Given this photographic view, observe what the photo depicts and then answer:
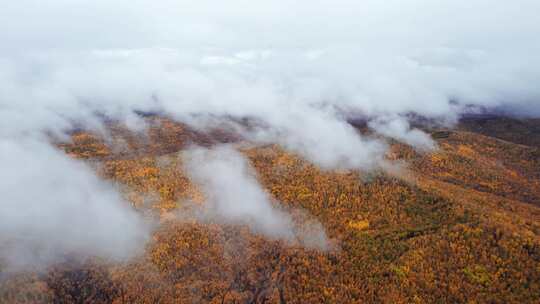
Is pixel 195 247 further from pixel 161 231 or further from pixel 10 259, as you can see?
pixel 10 259

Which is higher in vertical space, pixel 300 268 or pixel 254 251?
pixel 300 268

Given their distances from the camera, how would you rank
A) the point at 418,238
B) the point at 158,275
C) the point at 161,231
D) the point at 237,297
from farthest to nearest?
the point at 161,231 → the point at 418,238 → the point at 158,275 → the point at 237,297

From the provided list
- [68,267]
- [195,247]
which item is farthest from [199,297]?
[68,267]

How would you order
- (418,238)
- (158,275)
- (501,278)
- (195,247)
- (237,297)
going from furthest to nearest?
(195,247) → (418,238) → (158,275) → (237,297) → (501,278)

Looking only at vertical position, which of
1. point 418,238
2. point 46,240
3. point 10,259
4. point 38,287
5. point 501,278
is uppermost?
point 501,278

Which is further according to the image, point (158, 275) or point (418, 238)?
point (418, 238)

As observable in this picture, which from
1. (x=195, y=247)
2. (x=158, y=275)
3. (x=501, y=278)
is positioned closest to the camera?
(x=501, y=278)

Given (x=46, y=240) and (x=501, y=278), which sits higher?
(x=501, y=278)

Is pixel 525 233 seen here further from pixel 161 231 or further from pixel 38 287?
pixel 38 287

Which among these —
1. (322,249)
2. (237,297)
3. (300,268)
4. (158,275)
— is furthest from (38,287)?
(322,249)
